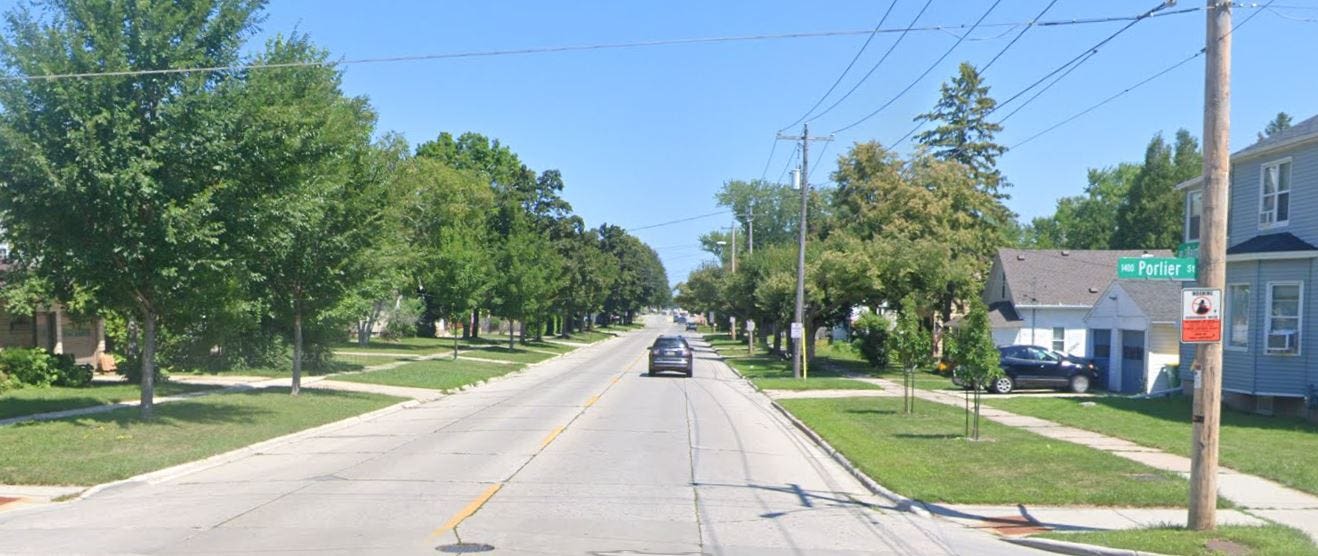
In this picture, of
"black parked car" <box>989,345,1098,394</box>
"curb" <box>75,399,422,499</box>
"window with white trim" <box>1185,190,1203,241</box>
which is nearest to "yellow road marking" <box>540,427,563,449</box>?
"curb" <box>75,399,422,499</box>

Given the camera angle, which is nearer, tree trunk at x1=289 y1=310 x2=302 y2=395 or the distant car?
tree trunk at x1=289 y1=310 x2=302 y2=395

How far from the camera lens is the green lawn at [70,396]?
65.3 ft

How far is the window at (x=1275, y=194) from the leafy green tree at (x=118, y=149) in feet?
72.0

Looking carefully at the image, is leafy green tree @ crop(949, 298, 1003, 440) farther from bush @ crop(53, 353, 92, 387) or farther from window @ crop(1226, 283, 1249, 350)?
bush @ crop(53, 353, 92, 387)

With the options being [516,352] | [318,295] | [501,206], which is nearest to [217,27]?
[318,295]

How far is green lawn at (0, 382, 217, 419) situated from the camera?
1989 centimetres

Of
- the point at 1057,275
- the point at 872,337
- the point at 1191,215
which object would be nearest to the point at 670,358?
the point at 872,337

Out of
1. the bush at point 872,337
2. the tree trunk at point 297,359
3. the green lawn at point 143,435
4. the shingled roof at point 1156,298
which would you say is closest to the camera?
the green lawn at point 143,435

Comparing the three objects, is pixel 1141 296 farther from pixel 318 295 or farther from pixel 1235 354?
pixel 318 295

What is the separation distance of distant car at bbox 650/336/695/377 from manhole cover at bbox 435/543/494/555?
32940 mm

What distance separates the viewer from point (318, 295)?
26750mm

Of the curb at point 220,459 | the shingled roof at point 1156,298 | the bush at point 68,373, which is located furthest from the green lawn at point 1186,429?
the bush at point 68,373

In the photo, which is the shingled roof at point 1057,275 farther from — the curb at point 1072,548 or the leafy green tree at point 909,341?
the curb at point 1072,548

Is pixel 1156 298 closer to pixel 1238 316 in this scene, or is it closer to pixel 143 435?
pixel 1238 316
